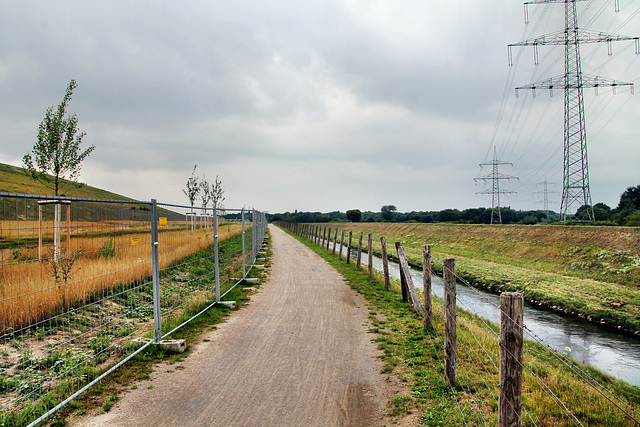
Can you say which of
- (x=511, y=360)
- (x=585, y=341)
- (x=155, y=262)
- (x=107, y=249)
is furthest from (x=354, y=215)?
(x=511, y=360)

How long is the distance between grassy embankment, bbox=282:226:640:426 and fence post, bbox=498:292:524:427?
858 mm

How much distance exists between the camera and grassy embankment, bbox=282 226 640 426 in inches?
159

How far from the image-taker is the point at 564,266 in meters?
21.2

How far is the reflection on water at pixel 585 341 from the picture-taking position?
825 centimetres

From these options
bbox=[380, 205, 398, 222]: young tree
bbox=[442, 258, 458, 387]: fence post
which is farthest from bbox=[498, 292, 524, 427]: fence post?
bbox=[380, 205, 398, 222]: young tree

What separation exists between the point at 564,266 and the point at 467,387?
2035 cm

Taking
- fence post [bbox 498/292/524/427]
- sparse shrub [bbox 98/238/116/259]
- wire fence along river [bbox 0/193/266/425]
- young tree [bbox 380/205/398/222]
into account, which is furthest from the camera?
young tree [bbox 380/205/398/222]

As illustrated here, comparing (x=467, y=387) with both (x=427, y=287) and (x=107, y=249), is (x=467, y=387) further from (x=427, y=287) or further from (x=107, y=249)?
(x=107, y=249)

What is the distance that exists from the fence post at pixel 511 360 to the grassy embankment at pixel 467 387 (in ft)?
2.82

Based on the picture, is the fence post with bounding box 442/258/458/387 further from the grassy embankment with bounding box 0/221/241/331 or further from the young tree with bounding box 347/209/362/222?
the young tree with bounding box 347/209/362/222

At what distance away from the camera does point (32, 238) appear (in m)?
4.24

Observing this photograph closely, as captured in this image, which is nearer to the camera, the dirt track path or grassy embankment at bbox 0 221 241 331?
the dirt track path

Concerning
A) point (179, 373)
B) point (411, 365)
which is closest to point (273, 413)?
point (179, 373)

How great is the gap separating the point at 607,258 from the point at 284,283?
17.2 meters
